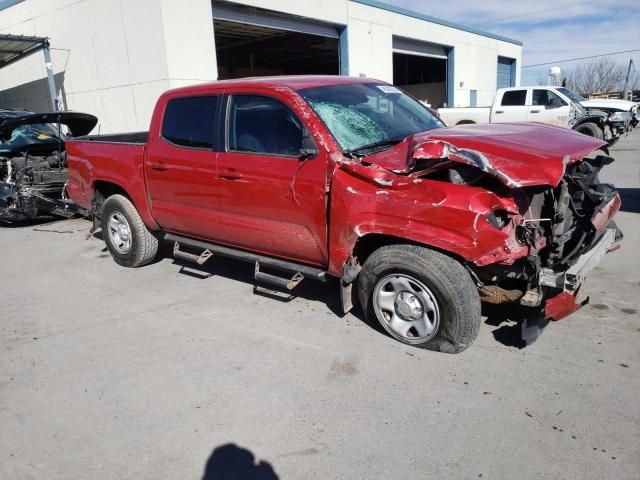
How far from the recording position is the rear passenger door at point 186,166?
4613 millimetres

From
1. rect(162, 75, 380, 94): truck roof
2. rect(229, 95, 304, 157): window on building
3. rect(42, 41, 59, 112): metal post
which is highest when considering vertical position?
rect(42, 41, 59, 112): metal post

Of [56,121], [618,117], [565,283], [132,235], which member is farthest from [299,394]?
[618,117]

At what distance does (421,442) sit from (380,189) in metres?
1.66

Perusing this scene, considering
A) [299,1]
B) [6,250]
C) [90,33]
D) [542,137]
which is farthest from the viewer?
[299,1]

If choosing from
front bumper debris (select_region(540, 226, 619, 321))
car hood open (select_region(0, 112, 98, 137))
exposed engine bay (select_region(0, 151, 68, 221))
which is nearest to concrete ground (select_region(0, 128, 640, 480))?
front bumper debris (select_region(540, 226, 619, 321))

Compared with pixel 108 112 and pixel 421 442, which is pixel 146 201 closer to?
pixel 421 442

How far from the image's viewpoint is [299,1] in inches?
571

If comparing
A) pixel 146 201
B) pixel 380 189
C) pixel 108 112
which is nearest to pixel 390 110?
pixel 380 189

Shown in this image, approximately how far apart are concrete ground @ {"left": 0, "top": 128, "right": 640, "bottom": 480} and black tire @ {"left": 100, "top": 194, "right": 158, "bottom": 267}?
86 cm

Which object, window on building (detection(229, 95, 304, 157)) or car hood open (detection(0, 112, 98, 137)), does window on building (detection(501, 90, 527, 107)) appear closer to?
car hood open (detection(0, 112, 98, 137))

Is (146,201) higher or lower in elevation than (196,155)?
lower

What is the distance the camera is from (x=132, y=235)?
18.8 ft

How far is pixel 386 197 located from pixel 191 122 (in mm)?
2305

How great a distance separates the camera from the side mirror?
380 cm
